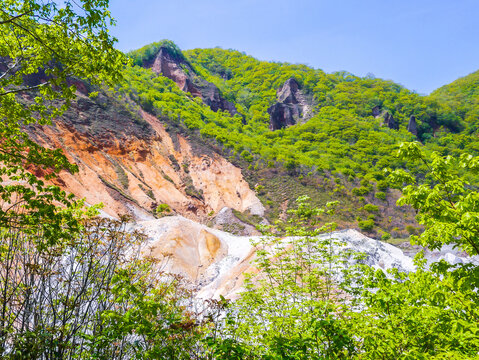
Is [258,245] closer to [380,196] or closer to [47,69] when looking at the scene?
[47,69]

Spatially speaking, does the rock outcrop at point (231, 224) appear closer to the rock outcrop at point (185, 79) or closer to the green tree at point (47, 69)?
the green tree at point (47, 69)

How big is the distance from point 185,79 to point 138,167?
121 ft

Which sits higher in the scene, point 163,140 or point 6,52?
point 163,140

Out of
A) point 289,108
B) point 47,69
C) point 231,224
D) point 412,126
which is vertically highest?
point 289,108

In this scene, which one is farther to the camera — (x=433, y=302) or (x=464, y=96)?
(x=464, y=96)

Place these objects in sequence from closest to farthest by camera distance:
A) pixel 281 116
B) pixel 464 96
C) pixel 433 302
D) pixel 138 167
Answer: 1. pixel 433 302
2. pixel 138 167
3. pixel 281 116
4. pixel 464 96

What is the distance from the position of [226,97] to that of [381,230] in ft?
173

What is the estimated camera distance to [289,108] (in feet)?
229

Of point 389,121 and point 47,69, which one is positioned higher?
point 389,121

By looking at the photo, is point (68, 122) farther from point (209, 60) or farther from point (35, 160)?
point (209, 60)

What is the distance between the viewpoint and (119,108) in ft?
127

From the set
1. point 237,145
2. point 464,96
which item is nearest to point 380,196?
point 237,145

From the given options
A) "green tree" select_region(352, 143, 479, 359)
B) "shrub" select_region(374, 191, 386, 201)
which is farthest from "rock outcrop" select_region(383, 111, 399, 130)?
"green tree" select_region(352, 143, 479, 359)

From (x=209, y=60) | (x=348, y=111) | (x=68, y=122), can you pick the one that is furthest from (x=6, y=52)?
(x=209, y=60)
